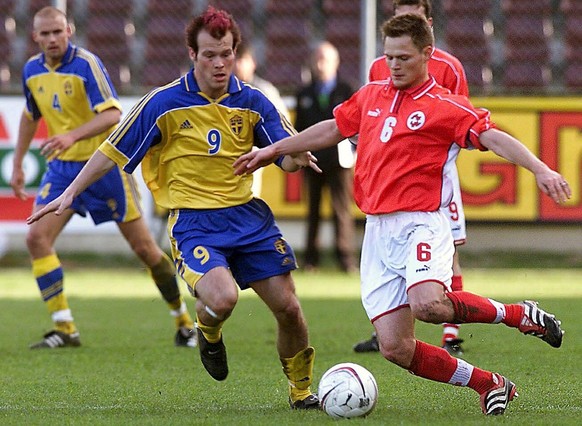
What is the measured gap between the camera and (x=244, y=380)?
6582 millimetres

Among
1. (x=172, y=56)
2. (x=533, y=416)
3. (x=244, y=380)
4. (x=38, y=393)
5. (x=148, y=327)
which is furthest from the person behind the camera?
(x=172, y=56)

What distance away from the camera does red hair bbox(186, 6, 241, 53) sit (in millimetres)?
5781

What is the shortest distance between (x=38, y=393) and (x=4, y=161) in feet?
26.1

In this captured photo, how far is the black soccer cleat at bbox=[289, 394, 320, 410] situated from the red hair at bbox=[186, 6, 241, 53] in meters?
1.75

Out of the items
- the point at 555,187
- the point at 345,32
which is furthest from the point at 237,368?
the point at 345,32

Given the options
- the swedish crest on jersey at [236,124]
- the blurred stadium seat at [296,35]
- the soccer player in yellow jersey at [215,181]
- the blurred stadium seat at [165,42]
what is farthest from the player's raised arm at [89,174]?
the blurred stadium seat at [165,42]

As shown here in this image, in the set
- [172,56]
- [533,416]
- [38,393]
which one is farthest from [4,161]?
[533,416]

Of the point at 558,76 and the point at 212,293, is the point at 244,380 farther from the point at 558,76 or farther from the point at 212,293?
the point at 558,76

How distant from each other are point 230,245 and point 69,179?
2.67m

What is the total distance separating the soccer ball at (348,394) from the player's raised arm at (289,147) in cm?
104

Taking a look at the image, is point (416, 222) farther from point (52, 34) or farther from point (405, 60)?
point (52, 34)

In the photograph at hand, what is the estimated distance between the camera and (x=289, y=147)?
5.63 meters

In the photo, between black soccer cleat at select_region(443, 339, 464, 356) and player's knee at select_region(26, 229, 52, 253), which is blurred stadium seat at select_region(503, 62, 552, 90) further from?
player's knee at select_region(26, 229, 52, 253)

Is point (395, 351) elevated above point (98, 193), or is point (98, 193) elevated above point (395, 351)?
point (98, 193)
